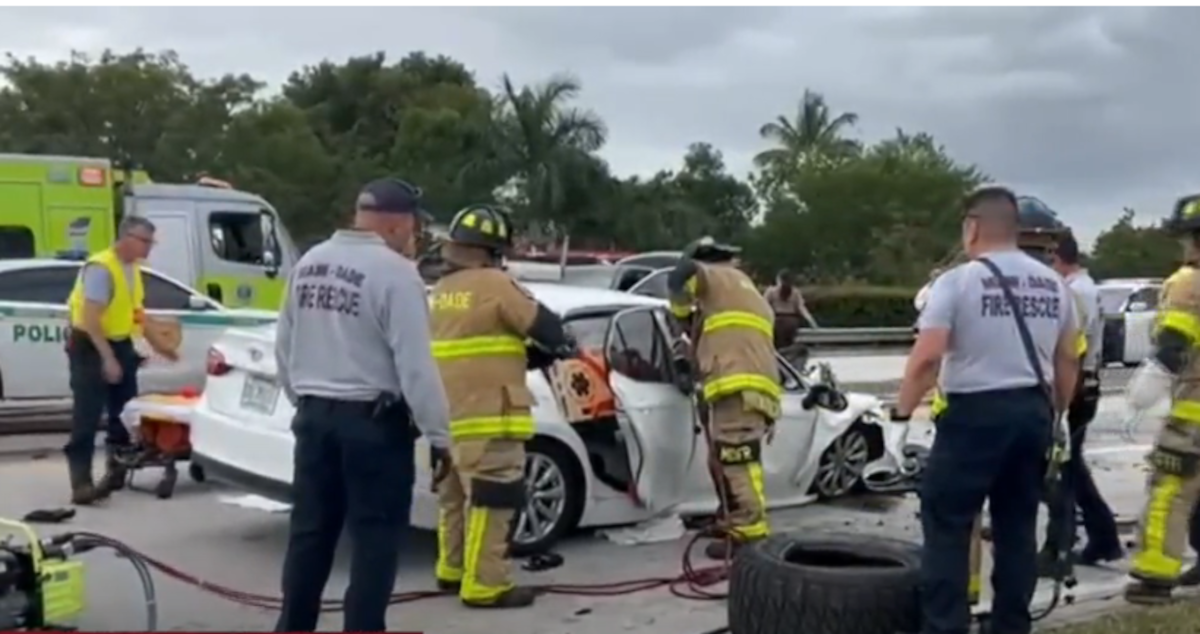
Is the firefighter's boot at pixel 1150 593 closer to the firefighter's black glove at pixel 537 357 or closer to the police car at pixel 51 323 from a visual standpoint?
the firefighter's black glove at pixel 537 357

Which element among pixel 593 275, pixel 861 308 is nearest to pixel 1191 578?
pixel 593 275

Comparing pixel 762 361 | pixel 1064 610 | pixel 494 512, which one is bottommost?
pixel 1064 610

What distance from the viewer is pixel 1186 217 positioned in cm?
716

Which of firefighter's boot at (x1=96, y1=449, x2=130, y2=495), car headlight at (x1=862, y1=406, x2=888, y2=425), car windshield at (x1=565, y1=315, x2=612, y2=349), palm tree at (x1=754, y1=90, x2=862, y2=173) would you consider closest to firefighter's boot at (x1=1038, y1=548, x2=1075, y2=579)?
car headlight at (x1=862, y1=406, x2=888, y2=425)

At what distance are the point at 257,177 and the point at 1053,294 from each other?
41084mm

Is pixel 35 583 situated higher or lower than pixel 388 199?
lower

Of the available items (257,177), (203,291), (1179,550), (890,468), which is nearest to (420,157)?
(257,177)

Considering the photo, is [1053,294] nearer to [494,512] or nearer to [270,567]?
[494,512]

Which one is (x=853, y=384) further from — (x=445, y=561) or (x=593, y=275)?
(x=445, y=561)

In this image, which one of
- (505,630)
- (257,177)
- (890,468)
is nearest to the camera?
(505,630)

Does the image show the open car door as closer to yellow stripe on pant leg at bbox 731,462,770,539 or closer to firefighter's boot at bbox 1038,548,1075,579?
yellow stripe on pant leg at bbox 731,462,770,539

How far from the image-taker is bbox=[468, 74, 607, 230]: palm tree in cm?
4275

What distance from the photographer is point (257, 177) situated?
148 feet

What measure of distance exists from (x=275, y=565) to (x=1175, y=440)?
438 cm
